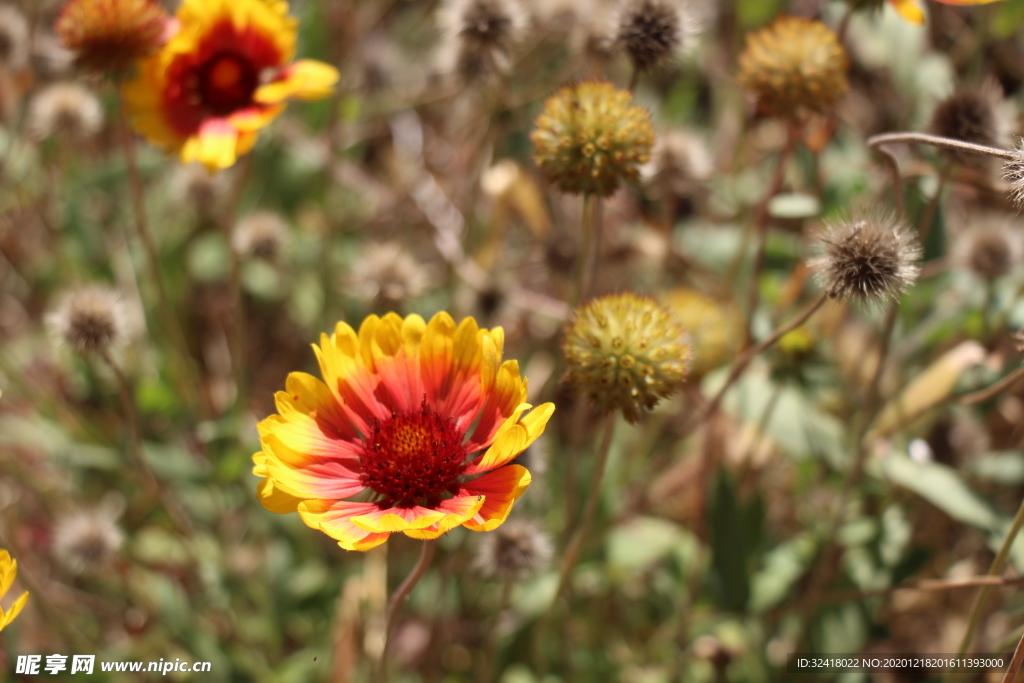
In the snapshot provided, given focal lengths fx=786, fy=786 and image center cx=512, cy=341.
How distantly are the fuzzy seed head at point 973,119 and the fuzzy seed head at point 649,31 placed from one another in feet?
2.59

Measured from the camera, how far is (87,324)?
214 centimetres

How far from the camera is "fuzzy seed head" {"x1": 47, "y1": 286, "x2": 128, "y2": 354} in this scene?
7.00 ft

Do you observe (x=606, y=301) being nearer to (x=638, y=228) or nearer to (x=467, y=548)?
(x=467, y=548)

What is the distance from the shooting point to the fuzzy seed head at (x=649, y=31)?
201cm

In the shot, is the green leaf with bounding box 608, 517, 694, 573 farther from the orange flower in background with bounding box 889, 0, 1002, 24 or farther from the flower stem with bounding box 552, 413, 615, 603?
the orange flower in background with bounding box 889, 0, 1002, 24

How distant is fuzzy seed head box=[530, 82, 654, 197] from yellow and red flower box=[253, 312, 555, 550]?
1.41 ft

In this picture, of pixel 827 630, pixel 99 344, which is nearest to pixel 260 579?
pixel 99 344

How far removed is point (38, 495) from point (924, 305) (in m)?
3.57

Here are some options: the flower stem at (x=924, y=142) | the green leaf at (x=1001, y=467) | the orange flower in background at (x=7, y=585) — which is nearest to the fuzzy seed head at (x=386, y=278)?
the orange flower in background at (x=7, y=585)

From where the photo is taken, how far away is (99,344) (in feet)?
7.00

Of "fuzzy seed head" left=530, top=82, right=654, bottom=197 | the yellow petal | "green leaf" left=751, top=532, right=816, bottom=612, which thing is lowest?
"green leaf" left=751, top=532, right=816, bottom=612

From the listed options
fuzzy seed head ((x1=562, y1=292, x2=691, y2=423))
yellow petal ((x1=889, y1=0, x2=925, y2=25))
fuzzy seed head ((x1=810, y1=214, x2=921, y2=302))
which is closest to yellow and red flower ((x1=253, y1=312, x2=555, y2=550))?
fuzzy seed head ((x1=562, y1=292, x2=691, y2=423))

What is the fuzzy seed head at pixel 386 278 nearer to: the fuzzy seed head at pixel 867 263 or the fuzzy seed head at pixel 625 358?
the fuzzy seed head at pixel 625 358

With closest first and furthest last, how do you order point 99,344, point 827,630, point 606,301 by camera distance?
point 606,301
point 99,344
point 827,630
